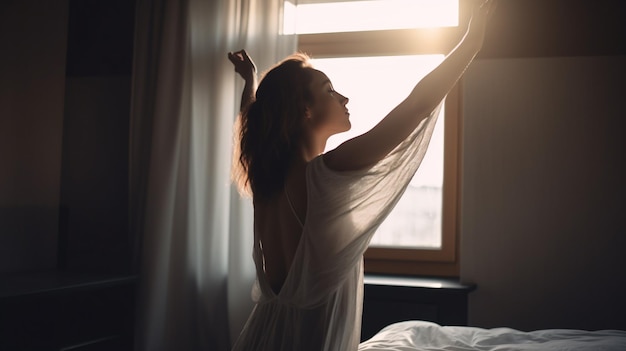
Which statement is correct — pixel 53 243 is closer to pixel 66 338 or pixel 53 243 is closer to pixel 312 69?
pixel 66 338

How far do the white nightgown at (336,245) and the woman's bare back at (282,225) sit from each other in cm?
6

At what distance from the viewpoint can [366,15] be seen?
3363 mm

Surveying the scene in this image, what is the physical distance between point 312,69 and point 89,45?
262 cm

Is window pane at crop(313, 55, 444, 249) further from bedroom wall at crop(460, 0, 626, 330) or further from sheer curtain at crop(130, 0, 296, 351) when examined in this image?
sheer curtain at crop(130, 0, 296, 351)

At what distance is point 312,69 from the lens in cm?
141

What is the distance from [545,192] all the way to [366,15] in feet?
4.09

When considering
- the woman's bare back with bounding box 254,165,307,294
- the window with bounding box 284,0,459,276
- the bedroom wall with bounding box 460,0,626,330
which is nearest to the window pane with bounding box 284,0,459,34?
the window with bounding box 284,0,459,276

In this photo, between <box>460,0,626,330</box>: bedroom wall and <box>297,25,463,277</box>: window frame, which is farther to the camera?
<box>297,25,463,277</box>: window frame

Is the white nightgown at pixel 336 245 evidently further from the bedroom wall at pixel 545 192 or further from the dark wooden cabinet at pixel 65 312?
the bedroom wall at pixel 545 192

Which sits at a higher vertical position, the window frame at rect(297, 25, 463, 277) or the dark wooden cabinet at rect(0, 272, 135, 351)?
the window frame at rect(297, 25, 463, 277)

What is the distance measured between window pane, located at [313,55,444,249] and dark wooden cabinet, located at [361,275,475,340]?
0.36 m

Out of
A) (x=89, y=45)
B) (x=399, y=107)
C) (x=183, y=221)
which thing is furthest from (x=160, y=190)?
(x=399, y=107)

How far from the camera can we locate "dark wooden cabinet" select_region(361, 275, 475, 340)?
9.26 ft

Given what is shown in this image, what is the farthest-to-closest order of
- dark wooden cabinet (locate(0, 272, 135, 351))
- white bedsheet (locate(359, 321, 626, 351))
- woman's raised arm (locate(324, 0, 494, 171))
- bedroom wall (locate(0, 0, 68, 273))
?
bedroom wall (locate(0, 0, 68, 273)), dark wooden cabinet (locate(0, 272, 135, 351)), white bedsheet (locate(359, 321, 626, 351)), woman's raised arm (locate(324, 0, 494, 171))
